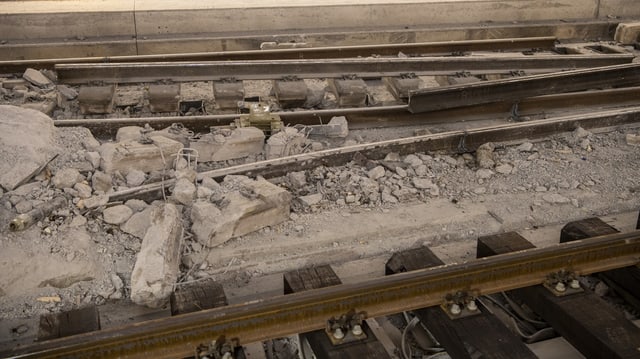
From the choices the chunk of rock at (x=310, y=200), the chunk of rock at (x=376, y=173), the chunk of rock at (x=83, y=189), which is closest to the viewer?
the chunk of rock at (x=83, y=189)

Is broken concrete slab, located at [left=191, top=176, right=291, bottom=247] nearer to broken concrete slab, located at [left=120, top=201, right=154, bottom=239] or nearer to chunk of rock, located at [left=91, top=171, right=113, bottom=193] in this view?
broken concrete slab, located at [left=120, top=201, right=154, bottom=239]

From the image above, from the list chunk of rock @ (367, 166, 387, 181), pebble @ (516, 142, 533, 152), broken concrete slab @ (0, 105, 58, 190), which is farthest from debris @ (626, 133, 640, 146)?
broken concrete slab @ (0, 105, 58, 190)

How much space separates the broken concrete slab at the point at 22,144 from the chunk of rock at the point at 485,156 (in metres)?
4.23

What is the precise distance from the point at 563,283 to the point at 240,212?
268cm

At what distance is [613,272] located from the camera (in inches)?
218

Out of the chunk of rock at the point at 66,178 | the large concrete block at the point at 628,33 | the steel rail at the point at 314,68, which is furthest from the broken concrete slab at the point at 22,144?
the large concrete block at the point at 628,33

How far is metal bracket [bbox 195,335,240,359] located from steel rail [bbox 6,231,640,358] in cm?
6

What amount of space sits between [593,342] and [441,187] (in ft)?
9.85

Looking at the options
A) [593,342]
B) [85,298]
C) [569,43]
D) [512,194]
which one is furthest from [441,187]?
[569,43]

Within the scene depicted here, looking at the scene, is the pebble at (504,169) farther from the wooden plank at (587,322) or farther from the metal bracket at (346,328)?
the metal bracket at (346,328)

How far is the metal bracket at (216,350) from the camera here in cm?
434

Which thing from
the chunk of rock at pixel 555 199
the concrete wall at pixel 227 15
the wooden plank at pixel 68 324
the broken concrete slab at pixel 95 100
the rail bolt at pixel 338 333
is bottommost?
the chunk of rock at pixel 555 199

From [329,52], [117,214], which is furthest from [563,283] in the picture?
[329,52]

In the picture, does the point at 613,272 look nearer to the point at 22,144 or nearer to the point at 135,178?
the point at 135,178
